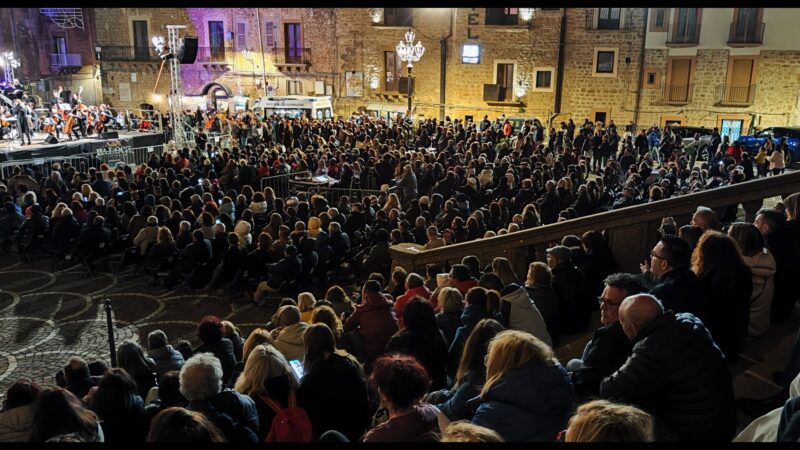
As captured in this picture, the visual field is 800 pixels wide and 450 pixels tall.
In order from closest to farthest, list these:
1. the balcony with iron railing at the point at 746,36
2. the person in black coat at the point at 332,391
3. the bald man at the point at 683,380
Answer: the bald man at the point at 683,380 → the person in black coat at the point at 332,391 → the balcony with iron railing at the point at 746,36

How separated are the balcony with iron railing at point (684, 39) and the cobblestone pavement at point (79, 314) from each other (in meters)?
24.4

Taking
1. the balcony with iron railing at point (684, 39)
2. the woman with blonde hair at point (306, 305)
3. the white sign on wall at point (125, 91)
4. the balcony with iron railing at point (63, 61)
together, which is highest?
the balcony with iron railing at point (684, 39)

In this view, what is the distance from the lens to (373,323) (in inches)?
226

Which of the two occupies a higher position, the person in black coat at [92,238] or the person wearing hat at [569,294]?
the person wearing hat at [569,294]

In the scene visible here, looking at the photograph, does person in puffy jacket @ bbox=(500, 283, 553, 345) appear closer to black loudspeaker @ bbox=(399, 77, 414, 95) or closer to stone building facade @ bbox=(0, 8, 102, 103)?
black loudspeaker @ bbox=(399, 77, 414, 95)

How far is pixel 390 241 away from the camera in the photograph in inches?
393

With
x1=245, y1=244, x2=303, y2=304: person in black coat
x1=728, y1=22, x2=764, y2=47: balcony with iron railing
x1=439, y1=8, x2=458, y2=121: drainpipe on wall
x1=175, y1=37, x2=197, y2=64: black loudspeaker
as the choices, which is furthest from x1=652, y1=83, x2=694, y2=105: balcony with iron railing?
x1=245, y1=244, x2=303, y2=304: person in black coat

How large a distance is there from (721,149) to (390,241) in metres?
12.5

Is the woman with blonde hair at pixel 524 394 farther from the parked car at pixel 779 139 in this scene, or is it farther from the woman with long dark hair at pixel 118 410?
the parked car at pixel 779 139

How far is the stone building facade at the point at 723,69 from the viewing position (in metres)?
25.9

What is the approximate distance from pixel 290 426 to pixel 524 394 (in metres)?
1.37

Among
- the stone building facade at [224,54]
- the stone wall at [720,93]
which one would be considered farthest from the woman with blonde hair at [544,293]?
→ the stone building facade at [224,54]

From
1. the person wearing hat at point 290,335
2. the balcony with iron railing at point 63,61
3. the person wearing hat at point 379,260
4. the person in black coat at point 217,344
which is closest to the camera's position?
the person in black coat at point 217,344

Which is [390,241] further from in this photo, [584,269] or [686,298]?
[686,298]
